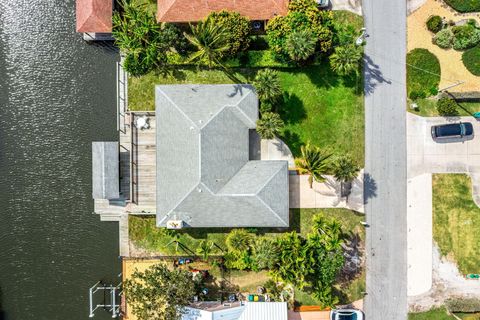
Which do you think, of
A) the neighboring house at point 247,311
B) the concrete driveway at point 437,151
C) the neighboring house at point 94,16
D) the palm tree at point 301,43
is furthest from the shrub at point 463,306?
the neighboring house at point 94,16

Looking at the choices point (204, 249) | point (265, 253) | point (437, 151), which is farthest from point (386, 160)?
point (204, 249)

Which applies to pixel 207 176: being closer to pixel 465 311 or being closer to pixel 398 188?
pixel 398 188

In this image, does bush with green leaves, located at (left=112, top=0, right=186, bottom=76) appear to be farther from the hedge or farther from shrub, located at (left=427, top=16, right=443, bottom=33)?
the hedge

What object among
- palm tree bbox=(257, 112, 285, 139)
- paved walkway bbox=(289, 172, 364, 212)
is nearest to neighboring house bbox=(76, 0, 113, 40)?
palm tree bbox=(257, 112, 285, 139)

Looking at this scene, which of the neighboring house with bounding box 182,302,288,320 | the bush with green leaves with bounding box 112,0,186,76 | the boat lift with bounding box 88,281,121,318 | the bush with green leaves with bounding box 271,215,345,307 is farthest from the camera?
the boat lift with bounding box 88,281,121,318

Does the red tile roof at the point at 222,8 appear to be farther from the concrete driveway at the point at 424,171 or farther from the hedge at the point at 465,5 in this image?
the concrete driveway at the point at 424,171

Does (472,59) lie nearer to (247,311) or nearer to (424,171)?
(424,171)
